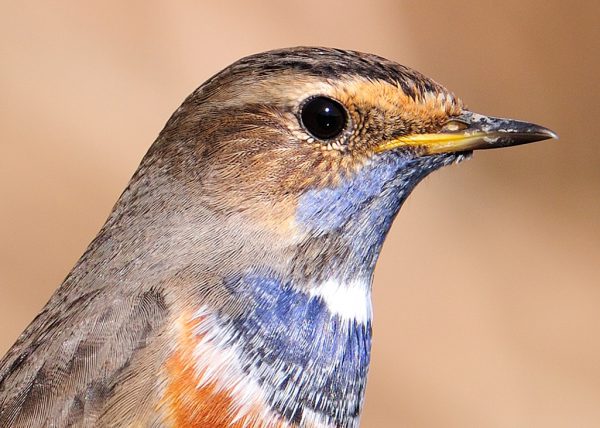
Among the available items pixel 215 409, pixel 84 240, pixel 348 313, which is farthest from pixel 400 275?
pixel 215 409

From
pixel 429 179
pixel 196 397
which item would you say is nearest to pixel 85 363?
pixel 196 397

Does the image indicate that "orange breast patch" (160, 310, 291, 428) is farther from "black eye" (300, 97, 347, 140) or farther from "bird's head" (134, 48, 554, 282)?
"black eye" (300, 97, 347, 140)

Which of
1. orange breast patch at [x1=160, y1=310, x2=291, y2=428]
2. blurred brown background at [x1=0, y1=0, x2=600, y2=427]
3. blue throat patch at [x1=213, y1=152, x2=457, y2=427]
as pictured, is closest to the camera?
orange breast patch at [x1=160, y1=310, x2=291, y2=428]

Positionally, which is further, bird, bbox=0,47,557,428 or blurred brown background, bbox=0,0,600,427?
blurred brown background, bbox=0,0,600,427

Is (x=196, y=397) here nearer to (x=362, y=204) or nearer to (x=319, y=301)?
(x=319, y=301)

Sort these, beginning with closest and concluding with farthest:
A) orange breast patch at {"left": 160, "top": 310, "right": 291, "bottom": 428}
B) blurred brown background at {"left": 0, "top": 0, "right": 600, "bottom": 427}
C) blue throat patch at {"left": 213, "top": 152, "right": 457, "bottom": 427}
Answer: orange breast patch at {"left": 160, "top": 310, "right": 291, "bottom": 428} < blue throat patch at {"left": 213, "top": 152, "right": 457, "bottom": 427} < blurred brown background at {"left": 0, "top": 0, "right": 600, "bottom": 427}

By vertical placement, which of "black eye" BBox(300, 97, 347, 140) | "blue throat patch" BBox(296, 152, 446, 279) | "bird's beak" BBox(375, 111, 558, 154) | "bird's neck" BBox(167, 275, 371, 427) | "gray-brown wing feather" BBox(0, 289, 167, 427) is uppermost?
"bird's beak" BBox(375, 111, 558, 154)

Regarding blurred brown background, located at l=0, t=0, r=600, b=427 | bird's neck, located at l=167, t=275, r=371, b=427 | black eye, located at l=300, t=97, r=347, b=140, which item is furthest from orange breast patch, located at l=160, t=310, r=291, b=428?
blurred brown background, located at l=0, t=0, r=600, b=427

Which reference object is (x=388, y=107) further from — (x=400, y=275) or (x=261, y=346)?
(x=400, y=275)
